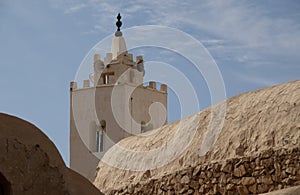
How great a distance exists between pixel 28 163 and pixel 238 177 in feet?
14.1

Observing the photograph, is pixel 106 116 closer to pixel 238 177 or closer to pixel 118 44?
pixel 118 44

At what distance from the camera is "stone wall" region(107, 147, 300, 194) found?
9.30m

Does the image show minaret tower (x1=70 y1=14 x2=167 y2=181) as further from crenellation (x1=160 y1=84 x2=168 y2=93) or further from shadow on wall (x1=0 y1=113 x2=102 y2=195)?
shadow on wall (x1=0 y1=113 x2=102 y2=195)

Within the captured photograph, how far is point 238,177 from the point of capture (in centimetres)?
988

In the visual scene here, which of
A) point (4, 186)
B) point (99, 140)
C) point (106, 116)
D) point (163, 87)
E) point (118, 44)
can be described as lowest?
point (4, 186)

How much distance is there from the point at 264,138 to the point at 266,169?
1.72ft

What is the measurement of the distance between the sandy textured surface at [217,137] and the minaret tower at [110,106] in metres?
19.6

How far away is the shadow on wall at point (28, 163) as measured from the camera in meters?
6.26

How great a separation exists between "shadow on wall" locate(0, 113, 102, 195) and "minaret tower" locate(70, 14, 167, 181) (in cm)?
2522

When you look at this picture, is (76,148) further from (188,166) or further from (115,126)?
(188,166)

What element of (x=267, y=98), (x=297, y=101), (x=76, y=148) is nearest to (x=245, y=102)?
(x=267, y=98)

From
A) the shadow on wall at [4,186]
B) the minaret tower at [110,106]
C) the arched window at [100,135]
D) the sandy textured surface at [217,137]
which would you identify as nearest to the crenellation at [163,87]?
the minaret tower at [110,106]

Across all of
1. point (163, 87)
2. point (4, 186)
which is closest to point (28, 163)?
point (4, 186)

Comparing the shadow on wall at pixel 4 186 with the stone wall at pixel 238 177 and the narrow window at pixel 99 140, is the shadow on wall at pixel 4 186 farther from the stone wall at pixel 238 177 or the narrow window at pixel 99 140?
the narrow window at pixel 99 140
